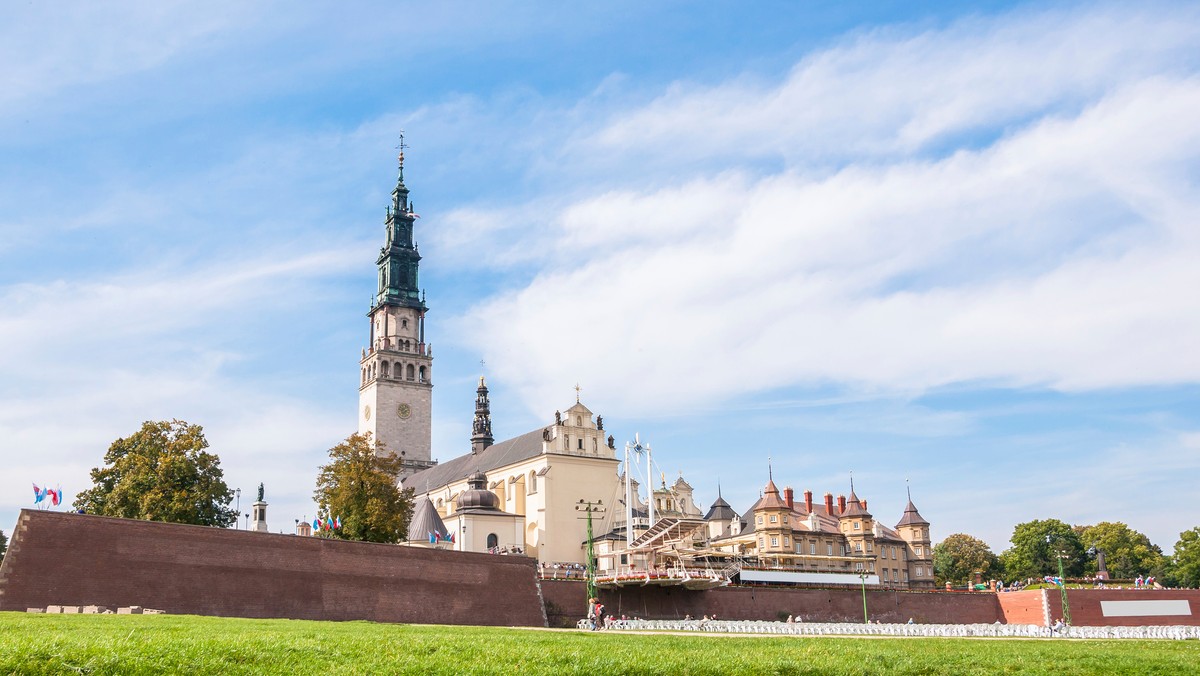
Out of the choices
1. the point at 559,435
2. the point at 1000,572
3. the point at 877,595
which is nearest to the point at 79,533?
the point at 559,435

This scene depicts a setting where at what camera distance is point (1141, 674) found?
17016mm

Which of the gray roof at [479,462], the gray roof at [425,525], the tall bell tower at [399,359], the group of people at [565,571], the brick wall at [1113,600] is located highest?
the tall bell tower at [399,359]

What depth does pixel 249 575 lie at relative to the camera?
4019 centimetres

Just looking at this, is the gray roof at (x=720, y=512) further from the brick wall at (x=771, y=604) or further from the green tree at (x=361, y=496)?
the green tree at (x=361, y=496)

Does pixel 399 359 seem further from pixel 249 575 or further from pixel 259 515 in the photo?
pixel 249 575

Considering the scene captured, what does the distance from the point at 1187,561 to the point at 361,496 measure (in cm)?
7825

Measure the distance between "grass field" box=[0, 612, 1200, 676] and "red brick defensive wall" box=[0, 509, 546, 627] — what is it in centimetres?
1647

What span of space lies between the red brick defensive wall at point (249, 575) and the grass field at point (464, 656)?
16.5m

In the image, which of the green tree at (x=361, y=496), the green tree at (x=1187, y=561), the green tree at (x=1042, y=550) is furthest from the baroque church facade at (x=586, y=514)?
the green tree at (x=1187, y=561)

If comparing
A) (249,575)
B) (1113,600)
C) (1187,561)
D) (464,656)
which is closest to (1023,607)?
(1113,600)

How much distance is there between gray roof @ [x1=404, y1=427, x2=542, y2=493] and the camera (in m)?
79.2

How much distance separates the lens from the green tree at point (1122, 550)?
324 ft

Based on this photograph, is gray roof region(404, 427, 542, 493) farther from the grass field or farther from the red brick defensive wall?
the grass field

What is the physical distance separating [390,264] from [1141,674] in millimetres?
93736
